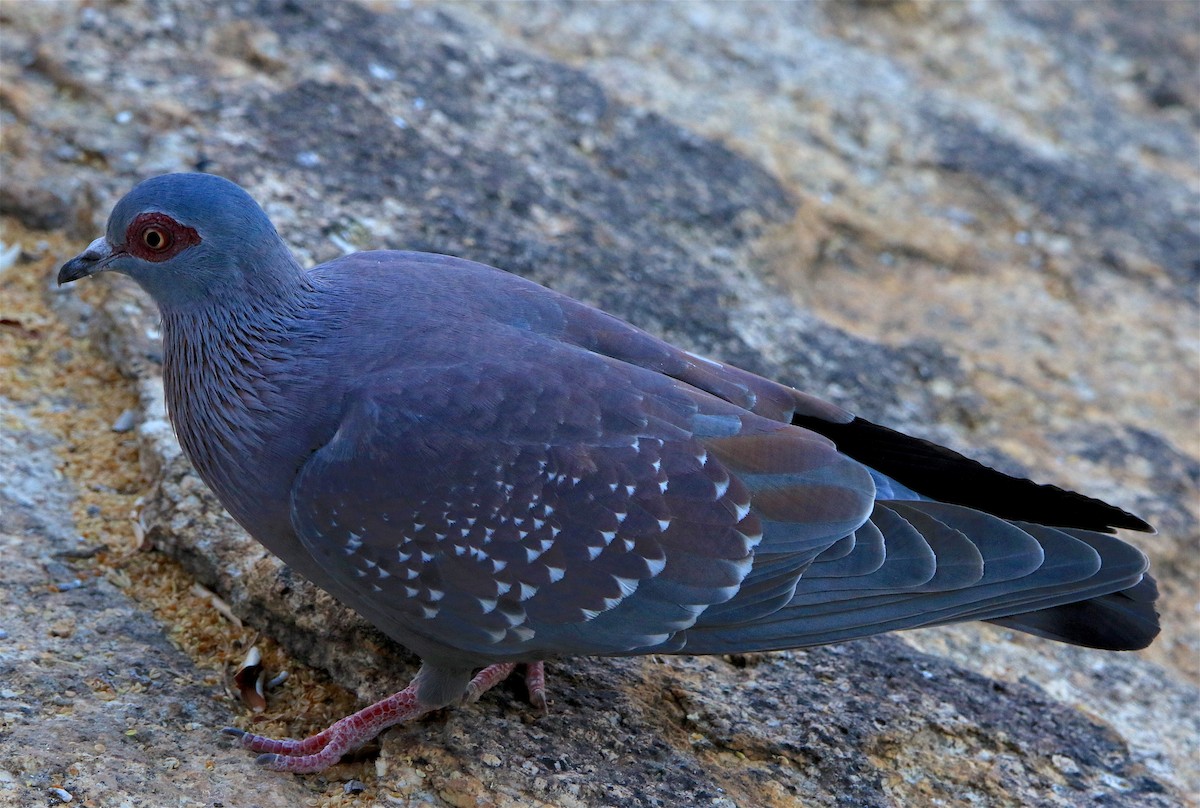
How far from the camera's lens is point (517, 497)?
3334mm

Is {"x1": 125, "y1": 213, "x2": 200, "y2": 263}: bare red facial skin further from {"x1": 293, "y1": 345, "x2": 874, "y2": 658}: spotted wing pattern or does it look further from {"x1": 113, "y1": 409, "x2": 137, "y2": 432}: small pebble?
{"x1": 113, "y1": 409, "x2": 137, "y2": 432}: small pebble

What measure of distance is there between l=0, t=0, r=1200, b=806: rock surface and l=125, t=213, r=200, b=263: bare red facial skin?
0.83 meters

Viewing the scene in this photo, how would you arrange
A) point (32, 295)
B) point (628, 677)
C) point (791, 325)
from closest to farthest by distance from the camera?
point (628, 677) < point (32, 295) < point (791, 325)

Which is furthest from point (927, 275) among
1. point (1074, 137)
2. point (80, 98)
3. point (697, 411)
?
point (80, 98)

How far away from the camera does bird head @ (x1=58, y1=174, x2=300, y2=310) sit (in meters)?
3.55

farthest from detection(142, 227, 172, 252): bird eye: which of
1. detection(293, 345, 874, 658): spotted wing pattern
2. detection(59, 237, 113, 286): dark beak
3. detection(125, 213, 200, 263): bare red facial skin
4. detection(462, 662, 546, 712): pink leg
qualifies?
detection(462, 662, 546, 712): pink leg

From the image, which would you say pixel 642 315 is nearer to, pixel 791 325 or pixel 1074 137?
pixel 791 325

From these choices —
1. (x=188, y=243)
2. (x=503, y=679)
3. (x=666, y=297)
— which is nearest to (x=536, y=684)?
(x=503, y=679)

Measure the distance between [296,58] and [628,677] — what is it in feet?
11.7

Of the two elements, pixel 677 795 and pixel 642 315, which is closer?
pixel 677 795

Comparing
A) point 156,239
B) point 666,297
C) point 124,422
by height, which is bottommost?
point 124,422

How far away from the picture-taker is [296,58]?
586cm

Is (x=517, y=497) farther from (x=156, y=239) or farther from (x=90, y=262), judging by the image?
(x=90, y=262)

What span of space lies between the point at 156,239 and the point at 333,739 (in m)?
1.55
